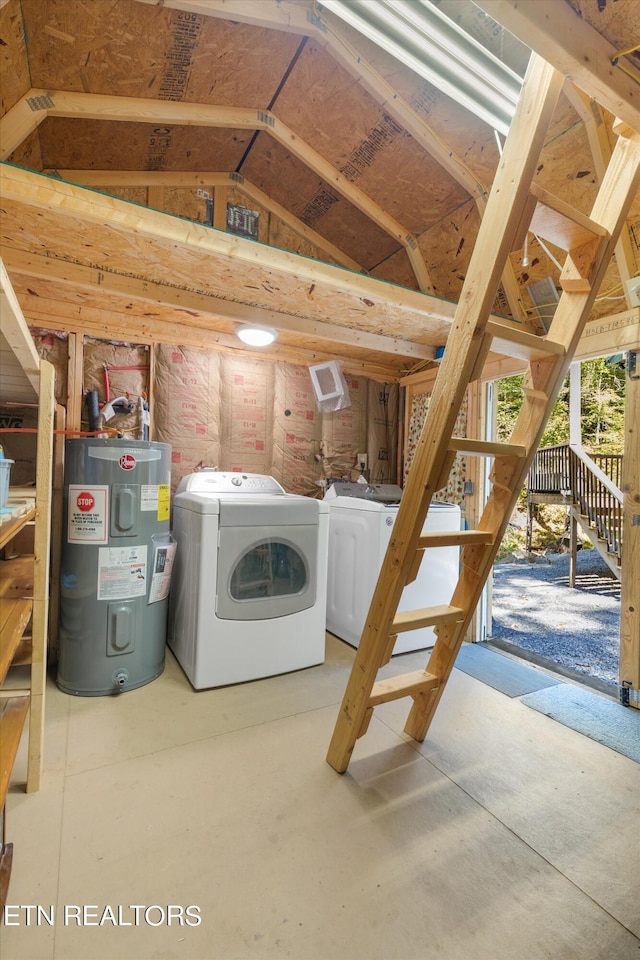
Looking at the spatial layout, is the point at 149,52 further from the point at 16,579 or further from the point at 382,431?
the point at 382,431

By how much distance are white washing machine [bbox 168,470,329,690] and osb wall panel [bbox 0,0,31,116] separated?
1.81 m

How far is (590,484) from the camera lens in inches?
235

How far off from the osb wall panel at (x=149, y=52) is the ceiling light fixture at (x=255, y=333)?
3.45 ft

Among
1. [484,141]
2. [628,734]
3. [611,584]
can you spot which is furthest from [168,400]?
[611,584]

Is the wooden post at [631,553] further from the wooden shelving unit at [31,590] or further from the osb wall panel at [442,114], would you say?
the wooden shelving unit at [31,590]

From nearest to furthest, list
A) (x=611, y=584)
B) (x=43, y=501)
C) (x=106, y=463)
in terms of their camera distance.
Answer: (x=43, y=501), (x=106, y=463), (x=611, y=584)

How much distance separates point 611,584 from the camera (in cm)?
546

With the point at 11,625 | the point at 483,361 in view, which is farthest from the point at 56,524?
the point at 483,361

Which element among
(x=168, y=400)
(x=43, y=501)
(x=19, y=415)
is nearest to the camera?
(x=43, y=501)

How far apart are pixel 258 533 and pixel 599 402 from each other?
7.78m

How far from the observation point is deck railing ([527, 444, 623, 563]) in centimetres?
554

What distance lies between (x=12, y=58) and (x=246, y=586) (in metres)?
2.37

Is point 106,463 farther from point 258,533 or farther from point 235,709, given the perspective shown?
point 235,709

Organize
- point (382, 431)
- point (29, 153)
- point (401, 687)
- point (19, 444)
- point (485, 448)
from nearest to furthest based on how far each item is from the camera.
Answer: point (485, 448) → point (401, 687) → point (29, 153) → point (19, 444) → point (382, 431)
